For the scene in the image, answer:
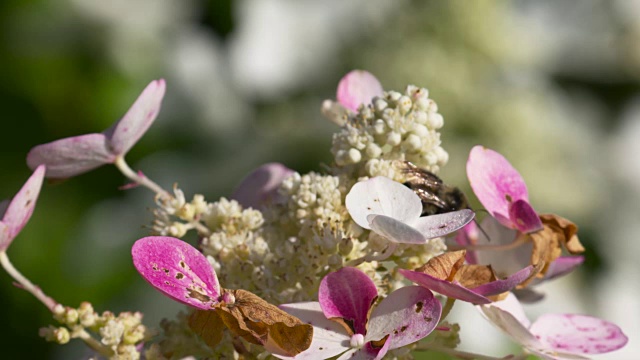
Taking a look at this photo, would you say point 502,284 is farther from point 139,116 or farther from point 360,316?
point 139,116

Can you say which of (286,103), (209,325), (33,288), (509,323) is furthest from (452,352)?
(286,103)

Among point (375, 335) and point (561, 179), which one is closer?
point (375, 335)

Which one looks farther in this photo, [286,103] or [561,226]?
[286,103]

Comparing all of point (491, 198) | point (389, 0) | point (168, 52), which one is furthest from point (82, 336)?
point (168, 52)

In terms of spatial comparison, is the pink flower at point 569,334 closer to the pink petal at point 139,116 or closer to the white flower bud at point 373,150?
the white flower bud at point 373,150

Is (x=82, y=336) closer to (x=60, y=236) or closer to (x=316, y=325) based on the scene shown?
(x=316, y=325)
